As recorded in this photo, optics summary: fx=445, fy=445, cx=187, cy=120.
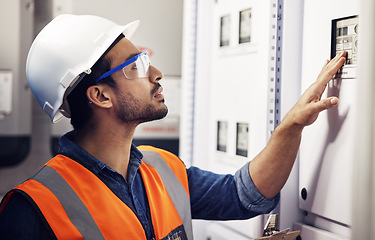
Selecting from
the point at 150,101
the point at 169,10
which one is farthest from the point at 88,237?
the point at 169,10

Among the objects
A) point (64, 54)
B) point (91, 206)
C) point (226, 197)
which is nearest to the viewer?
point (91, 206)

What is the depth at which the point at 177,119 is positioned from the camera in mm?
3035

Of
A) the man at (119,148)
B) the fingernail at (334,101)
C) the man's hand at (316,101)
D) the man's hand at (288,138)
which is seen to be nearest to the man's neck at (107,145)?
the man at (119,148)

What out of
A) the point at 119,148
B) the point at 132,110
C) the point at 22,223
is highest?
the point at 132,110

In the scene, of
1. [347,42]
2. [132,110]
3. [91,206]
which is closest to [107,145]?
[132,110]

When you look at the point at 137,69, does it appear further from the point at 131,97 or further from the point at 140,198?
the point at 140,198

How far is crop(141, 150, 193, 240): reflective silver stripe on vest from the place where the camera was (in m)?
1.62

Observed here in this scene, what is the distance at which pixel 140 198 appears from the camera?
1.54 m

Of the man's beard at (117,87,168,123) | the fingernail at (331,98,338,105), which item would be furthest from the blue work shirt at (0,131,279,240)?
the fingernail at (331,98,338,105)

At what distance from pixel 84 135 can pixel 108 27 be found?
15.5 inches

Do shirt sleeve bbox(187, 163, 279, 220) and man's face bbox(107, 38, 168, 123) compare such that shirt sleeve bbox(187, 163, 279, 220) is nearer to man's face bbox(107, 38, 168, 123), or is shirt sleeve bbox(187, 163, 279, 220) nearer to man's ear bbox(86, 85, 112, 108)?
man's face bbox(107, 38, 168, 123)

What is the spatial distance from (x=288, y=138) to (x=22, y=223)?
0.85 meters

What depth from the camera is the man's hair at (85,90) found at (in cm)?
156

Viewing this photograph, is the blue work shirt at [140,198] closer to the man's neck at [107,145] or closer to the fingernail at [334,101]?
the man's neck at [107,145]
